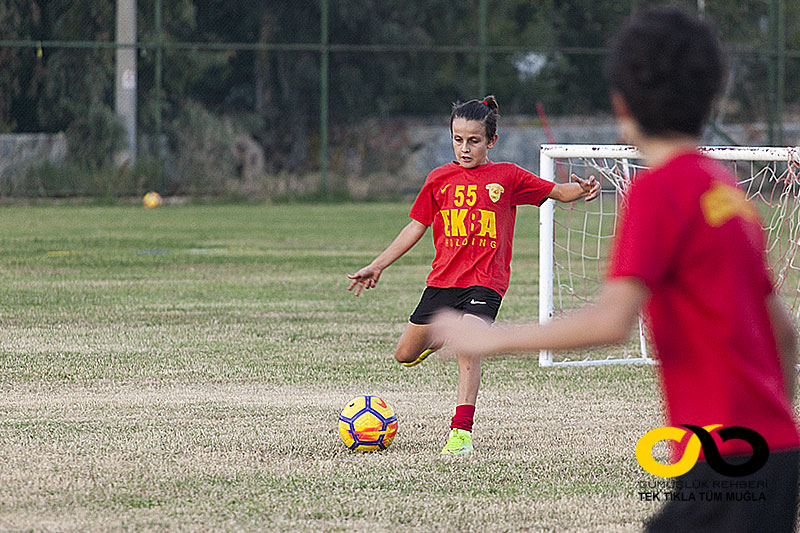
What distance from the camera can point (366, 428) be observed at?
16.3 feet

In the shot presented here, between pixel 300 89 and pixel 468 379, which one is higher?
pixel 300 89

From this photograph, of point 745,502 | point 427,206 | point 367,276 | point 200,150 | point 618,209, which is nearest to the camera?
point 745,502

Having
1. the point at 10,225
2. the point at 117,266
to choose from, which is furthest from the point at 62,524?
the point at 10,225

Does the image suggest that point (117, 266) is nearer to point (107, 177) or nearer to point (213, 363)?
point (213, 363)

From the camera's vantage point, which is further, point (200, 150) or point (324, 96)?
point (200, 150)

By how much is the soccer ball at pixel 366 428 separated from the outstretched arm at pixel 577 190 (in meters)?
1.25

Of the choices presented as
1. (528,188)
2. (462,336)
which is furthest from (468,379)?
(462,336)

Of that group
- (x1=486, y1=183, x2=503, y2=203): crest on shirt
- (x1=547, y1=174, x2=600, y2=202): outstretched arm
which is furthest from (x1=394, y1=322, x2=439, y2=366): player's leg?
(x1=547, y1=174, x2=600, y2=202): outstretched arm

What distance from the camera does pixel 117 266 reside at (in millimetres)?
12383

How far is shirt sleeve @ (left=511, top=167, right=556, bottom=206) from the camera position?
545 cm

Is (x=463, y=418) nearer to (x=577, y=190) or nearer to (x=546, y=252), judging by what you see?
(x=577, y=190)

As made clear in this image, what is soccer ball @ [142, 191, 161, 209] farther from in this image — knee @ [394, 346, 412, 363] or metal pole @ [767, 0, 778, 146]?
knee @ [394, 346, 412, 363]

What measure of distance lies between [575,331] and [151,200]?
2118 centimetres

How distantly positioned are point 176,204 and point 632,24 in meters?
21.9
